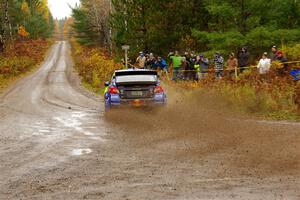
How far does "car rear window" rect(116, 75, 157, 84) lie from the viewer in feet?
48.1

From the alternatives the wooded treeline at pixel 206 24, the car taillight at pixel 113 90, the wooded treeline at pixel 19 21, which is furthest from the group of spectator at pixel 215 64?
the wooded treeline at pixel 19 21

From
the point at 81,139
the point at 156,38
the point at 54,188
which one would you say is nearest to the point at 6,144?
the point at 81,139

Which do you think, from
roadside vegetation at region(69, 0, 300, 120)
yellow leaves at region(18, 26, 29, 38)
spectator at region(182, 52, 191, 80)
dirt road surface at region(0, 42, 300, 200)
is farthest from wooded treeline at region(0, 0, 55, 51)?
dirt road surface at region(0, 42, 300, 200)

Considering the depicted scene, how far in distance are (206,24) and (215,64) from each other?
11.9m

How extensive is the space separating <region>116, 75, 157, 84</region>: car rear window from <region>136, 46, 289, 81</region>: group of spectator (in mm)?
3724

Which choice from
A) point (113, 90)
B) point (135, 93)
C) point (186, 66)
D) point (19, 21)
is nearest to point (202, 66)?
point (186, 66)

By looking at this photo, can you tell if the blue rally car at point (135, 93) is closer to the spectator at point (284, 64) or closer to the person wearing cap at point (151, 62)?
the spectator at point (284, 64)

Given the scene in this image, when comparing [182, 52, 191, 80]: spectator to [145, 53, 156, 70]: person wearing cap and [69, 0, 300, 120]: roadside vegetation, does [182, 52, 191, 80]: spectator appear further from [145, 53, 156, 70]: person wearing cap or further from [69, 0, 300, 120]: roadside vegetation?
[145, 53, 156, 70]: person wearing cap

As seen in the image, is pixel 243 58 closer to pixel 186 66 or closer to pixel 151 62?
pixel 186 66

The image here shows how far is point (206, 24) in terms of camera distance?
3192cm

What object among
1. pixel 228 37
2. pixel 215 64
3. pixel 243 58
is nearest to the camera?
pixel 243 58

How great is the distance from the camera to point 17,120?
1498 cm

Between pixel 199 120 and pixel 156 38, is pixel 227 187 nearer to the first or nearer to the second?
pixel 199 120

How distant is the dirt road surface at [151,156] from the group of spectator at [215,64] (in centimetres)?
389
